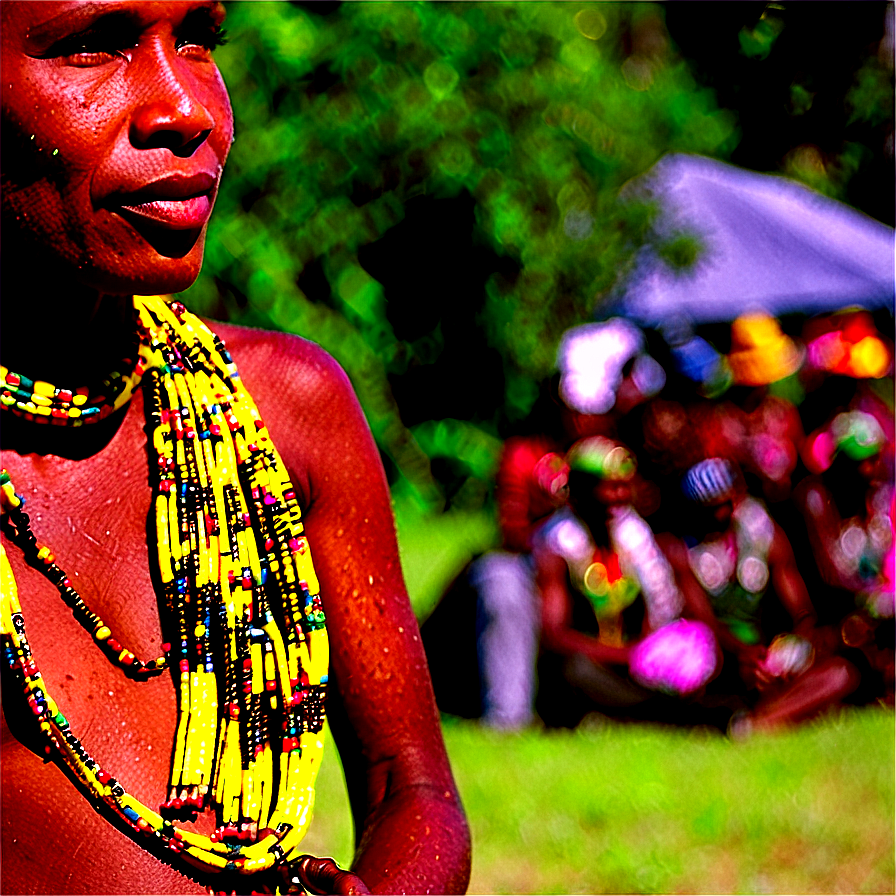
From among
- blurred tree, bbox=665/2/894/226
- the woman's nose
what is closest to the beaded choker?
the woman's nose

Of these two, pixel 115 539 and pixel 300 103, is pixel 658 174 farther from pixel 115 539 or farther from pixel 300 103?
pixel 115 539

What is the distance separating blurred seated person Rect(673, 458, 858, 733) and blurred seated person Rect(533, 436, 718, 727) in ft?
0.60

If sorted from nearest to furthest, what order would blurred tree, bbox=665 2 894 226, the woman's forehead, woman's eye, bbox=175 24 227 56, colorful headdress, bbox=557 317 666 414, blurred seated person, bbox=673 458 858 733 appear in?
the woman's forehead
woman's eye, bbox=175 24 227 56
blurred seated person, bbox=673 458 858 733
colorful headdress, bbox=557 317 666 414
blurred tree, bbox=665 2 894 226

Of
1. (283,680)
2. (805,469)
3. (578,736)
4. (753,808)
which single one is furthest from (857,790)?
(283,680)

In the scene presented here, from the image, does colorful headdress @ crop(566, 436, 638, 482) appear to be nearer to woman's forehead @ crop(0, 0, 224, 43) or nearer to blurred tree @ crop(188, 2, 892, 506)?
blurred tree @ crop(188, 2, 892, 506)

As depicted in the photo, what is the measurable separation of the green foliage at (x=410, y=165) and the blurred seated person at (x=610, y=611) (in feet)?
10.2

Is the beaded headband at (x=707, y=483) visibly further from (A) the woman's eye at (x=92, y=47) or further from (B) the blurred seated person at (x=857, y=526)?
(A) the woman's eye at (x=92, y=47)

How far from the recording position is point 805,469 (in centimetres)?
776

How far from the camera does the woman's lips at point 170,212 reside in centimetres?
157

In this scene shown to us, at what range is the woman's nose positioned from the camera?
5.11 feet

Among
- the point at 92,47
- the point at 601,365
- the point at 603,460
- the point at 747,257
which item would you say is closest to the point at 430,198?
the point at 601,365

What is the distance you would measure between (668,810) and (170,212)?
4.37m

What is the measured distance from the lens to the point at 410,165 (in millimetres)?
9695

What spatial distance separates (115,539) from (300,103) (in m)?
7.85
